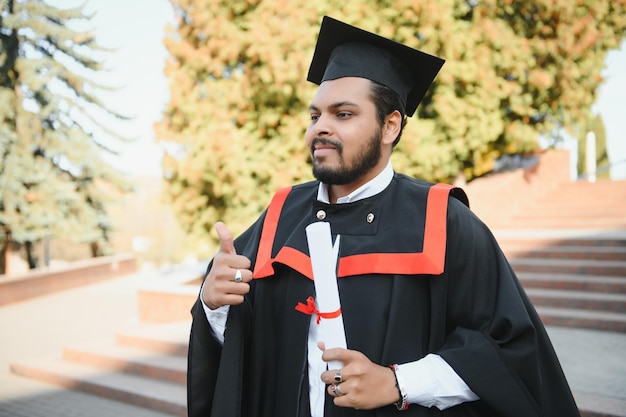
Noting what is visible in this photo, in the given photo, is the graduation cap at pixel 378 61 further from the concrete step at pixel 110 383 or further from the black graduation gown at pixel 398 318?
the concrete step at pixel 110 383

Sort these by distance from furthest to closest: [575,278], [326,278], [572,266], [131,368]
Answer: [572,266] → [575,278] → [131,368] → [326,278]

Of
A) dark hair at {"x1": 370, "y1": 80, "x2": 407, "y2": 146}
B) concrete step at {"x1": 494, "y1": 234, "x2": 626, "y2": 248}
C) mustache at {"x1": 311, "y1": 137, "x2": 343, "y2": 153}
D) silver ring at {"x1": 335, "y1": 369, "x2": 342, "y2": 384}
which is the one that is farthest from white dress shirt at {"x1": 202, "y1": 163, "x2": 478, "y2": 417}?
concrete step at {"x1": 494, "y1": 234, "x2": 626, "y2": 248}

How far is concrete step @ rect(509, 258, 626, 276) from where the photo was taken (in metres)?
7.35

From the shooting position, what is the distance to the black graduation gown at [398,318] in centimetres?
170

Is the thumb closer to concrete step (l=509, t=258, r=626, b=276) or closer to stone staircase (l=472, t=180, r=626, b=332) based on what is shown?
stone staircase (l=472, t=180, r=626, b=332)

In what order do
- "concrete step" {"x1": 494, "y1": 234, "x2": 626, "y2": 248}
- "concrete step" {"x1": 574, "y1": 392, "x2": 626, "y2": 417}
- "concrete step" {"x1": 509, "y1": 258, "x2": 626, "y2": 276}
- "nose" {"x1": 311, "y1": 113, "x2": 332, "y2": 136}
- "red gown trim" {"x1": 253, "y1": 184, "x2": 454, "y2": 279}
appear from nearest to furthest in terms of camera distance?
"red gown trim" {"x1": 253, "y1": 184, "x2": 454, "y2": 279}, "nose" {"x1": 311, "y1": 113, "x2": 332, "y2": 136}, "concrete step" {"x1": 574, "y1": 392, "x2": 626, "y2": 417}, "concrete step" {"x1": 509, "y1": 258, "x2": 626, "y2": 276}, "concrete step" {"x1": 494, "y1": 234, "x2": 626, "y2": 248}

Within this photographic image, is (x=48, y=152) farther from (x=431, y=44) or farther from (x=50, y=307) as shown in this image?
(x=431, y=44)

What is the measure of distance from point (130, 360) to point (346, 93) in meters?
5.30

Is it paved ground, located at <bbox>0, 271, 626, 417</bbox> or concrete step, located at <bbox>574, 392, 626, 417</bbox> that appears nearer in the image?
concrete step, located at <bbox>574, 392, 626, 417</bbox>

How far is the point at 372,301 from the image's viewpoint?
1769 mm

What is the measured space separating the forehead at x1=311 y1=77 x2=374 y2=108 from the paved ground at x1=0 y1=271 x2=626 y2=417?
301 centimetres

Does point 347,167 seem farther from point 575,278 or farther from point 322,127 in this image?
point 575,278

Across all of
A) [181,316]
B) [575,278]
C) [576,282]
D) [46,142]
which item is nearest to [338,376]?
[181,316]

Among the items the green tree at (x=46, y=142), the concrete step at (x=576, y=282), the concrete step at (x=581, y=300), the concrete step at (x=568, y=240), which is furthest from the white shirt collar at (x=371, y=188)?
the green tree at (x=46, y=142)
